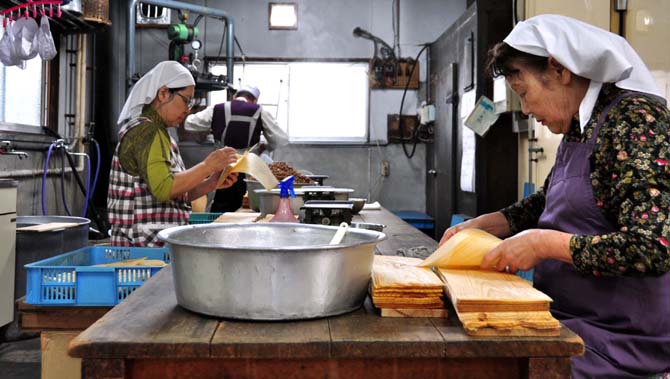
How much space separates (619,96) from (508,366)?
760 mm

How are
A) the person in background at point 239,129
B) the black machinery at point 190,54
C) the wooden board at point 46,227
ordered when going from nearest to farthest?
the wooden board at point 46,227, the person in background at point 239,129, the black machinery at point 190,54

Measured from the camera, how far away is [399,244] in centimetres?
232

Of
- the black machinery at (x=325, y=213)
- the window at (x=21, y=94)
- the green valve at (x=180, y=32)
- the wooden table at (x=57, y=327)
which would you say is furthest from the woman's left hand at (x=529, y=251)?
the green valve at (x=180, y=32)

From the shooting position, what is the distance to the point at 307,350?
3.55 feet

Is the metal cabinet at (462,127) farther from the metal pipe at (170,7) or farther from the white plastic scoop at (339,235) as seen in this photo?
the white plastic scoop at (339,235)

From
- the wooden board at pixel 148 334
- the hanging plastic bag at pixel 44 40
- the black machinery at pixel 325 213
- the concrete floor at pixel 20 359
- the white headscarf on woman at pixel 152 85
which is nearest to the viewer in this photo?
the wooden board at pixel 148 334

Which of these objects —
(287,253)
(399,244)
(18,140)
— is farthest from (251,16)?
(287,253)

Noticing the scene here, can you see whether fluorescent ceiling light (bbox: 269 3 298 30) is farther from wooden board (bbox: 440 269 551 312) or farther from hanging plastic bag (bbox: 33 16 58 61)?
wooden board (bbox: 440 269 551 312)

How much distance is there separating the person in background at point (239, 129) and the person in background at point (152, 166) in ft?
8.32

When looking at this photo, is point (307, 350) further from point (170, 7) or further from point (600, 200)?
point (170, 7)

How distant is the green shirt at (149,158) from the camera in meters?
2.72

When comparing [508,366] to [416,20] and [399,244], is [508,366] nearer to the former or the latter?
[399,244]

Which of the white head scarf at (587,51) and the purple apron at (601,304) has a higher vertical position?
the white head scarf at (587,51)

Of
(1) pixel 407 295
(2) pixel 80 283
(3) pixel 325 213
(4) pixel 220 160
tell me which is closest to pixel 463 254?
(1) pixel 407 295
